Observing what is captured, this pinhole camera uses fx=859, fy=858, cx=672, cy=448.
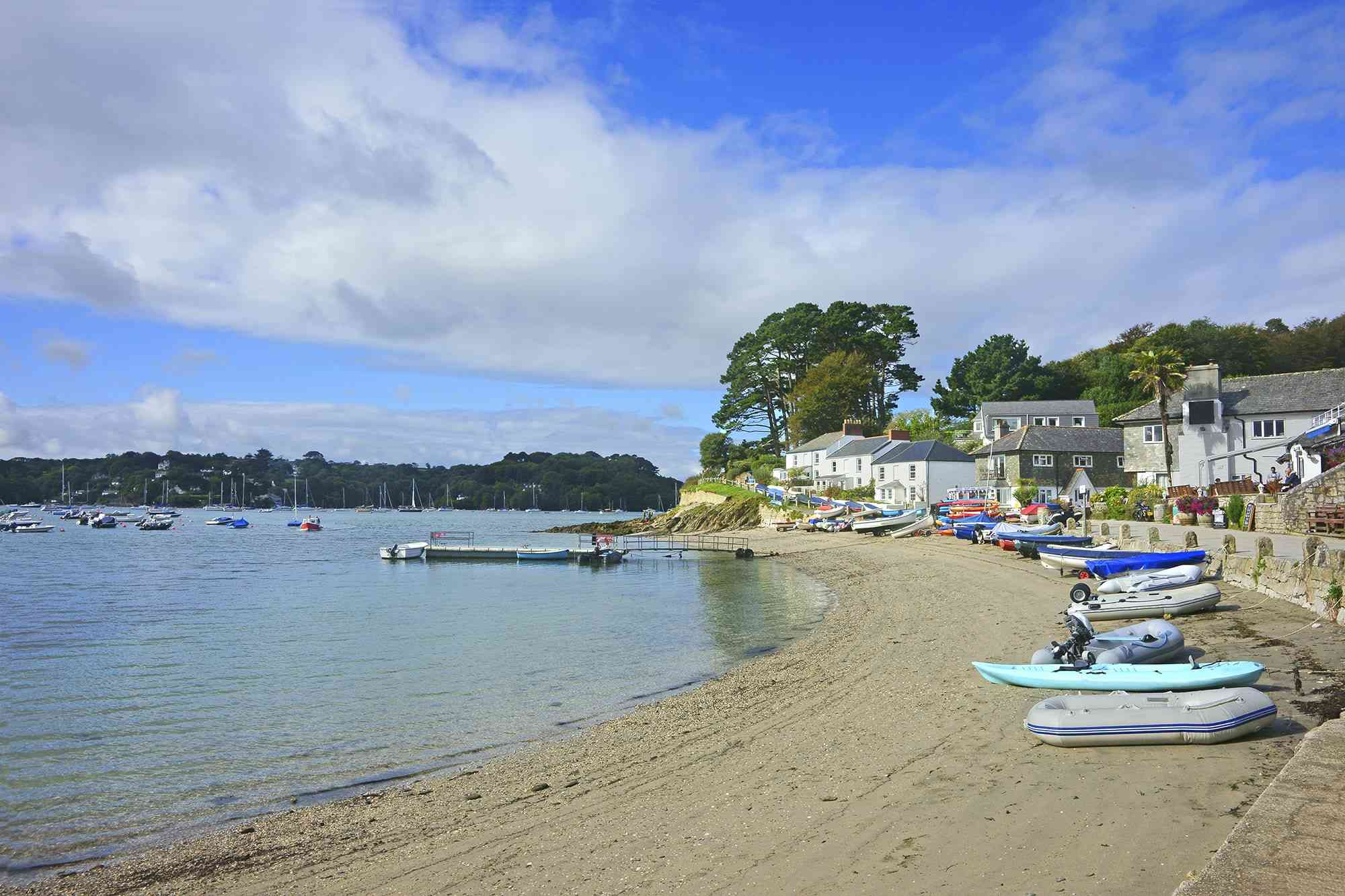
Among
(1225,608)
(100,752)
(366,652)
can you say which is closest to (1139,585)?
(1225,608)

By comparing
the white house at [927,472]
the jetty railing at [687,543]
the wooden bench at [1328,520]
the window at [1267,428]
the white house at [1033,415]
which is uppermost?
the white house at [1033,415]

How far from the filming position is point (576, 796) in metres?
10.1

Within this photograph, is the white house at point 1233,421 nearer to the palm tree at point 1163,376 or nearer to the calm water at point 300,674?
the palm tree at point 1163,376

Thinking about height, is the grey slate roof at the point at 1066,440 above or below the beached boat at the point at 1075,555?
above

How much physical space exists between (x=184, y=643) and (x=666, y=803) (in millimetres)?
20468

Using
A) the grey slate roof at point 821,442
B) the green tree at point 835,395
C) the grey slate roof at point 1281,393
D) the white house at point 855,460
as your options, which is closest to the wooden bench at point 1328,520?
the grey slate roof at point 1281,393

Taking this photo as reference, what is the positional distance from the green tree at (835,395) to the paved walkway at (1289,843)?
79.0 m

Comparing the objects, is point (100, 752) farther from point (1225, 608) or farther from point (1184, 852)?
point (1225, 608)

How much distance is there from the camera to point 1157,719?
31.9ft

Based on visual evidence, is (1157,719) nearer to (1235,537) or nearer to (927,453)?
(1235,537)

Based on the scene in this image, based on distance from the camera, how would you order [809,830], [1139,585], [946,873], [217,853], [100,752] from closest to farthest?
[946,873]
[809,830]
[217,853]
[100,752]
[1139,585]

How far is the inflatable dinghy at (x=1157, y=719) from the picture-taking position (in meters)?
9.55

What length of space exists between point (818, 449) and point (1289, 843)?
76.9m

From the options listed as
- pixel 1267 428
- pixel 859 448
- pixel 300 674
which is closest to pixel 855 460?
pixel 859 448
